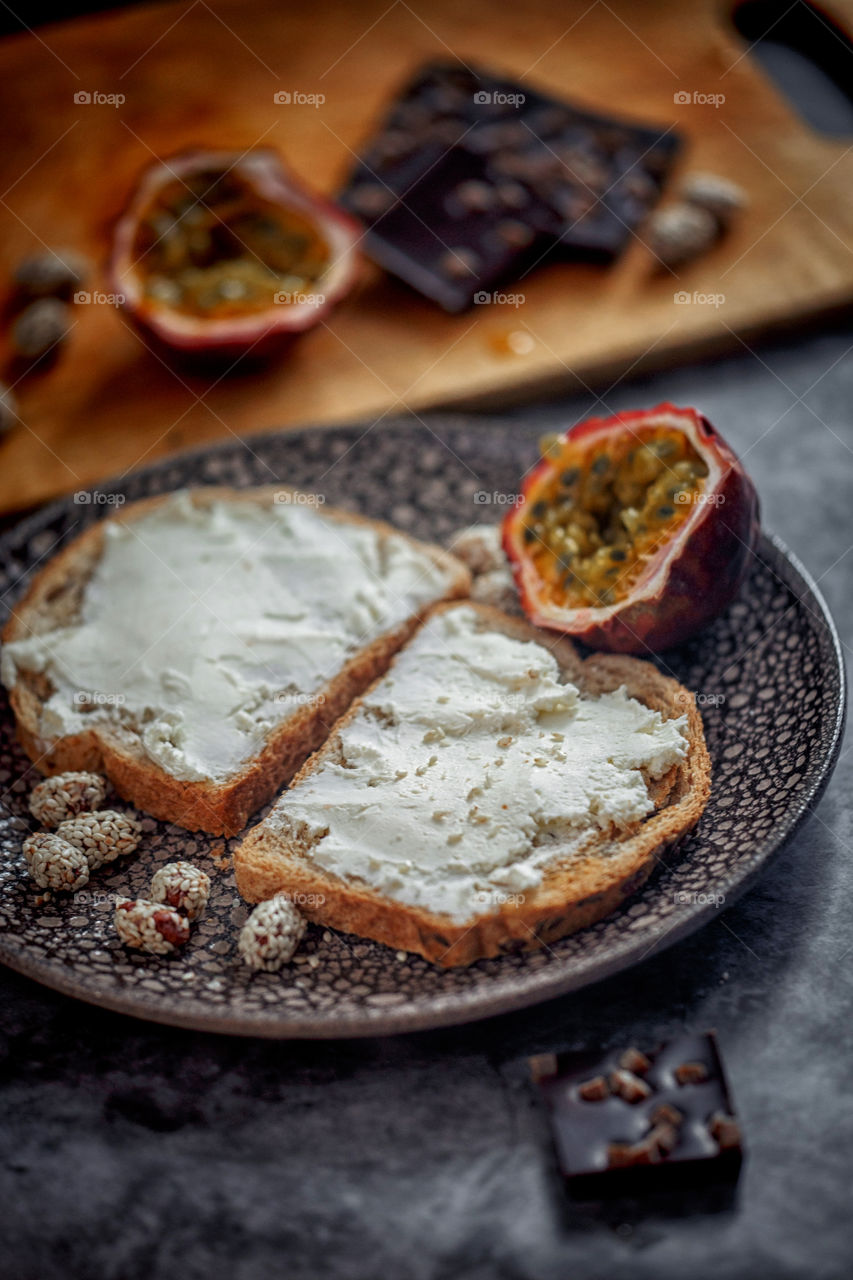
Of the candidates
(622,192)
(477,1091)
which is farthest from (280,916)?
(622,192)

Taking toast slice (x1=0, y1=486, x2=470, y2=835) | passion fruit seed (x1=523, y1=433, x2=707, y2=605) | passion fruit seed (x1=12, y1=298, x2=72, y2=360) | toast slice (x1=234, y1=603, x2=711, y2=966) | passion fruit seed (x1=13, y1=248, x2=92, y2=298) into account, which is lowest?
passion fruit seed (x1=12, y1=298, x2=72, y2=360)

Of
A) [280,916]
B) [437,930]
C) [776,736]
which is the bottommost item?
[280,916]

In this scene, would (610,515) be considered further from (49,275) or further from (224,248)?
(49,275)

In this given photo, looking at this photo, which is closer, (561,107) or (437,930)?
(437,930)

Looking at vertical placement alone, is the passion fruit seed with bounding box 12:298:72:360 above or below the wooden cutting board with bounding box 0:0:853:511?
below

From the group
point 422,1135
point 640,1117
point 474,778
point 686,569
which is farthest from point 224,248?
point 640,1117

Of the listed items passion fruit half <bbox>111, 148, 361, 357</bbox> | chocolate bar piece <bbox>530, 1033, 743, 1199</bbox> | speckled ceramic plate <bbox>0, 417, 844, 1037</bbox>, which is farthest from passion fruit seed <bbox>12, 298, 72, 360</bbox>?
chocolate bar piece <bbox>530, 1033, 743, 1199</bbox>

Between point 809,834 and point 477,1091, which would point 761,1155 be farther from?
point 809,834

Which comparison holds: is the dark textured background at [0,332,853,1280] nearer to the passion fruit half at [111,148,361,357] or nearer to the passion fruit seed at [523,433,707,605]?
the passion fruit seed at [523,433,707,605]
